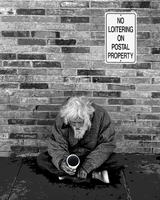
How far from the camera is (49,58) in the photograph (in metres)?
3.85

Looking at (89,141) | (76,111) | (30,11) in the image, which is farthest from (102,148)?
(30,11)

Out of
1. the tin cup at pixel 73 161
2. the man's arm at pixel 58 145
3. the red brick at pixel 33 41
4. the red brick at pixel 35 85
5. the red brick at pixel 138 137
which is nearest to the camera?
the tin cup at pixel 73 161

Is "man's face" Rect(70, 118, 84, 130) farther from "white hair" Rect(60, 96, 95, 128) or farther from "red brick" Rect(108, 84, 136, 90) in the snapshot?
"red brick" Rect(108, 84, 136, 90)

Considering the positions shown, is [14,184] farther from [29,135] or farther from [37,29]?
[37,29]

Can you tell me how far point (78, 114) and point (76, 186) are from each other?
759 mm

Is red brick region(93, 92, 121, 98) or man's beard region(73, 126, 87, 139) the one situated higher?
red brick region(93, 92, 121, 98)

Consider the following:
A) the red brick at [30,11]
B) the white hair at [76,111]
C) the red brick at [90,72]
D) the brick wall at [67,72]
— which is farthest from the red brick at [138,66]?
the red brick at [30,11]

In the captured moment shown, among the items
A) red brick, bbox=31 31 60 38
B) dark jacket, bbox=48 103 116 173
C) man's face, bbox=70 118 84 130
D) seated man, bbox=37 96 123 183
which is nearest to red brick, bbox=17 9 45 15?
red brick, bbox=31 31 60 38

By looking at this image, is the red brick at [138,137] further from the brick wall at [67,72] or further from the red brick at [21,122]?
the red brick at [21,122]

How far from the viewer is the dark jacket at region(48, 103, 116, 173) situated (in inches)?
136

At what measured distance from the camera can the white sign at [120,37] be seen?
373cm

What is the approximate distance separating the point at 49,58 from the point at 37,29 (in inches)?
15.2

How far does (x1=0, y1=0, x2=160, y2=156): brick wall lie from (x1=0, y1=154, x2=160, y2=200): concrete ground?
0.47 m

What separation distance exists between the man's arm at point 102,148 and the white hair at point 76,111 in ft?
0.76
